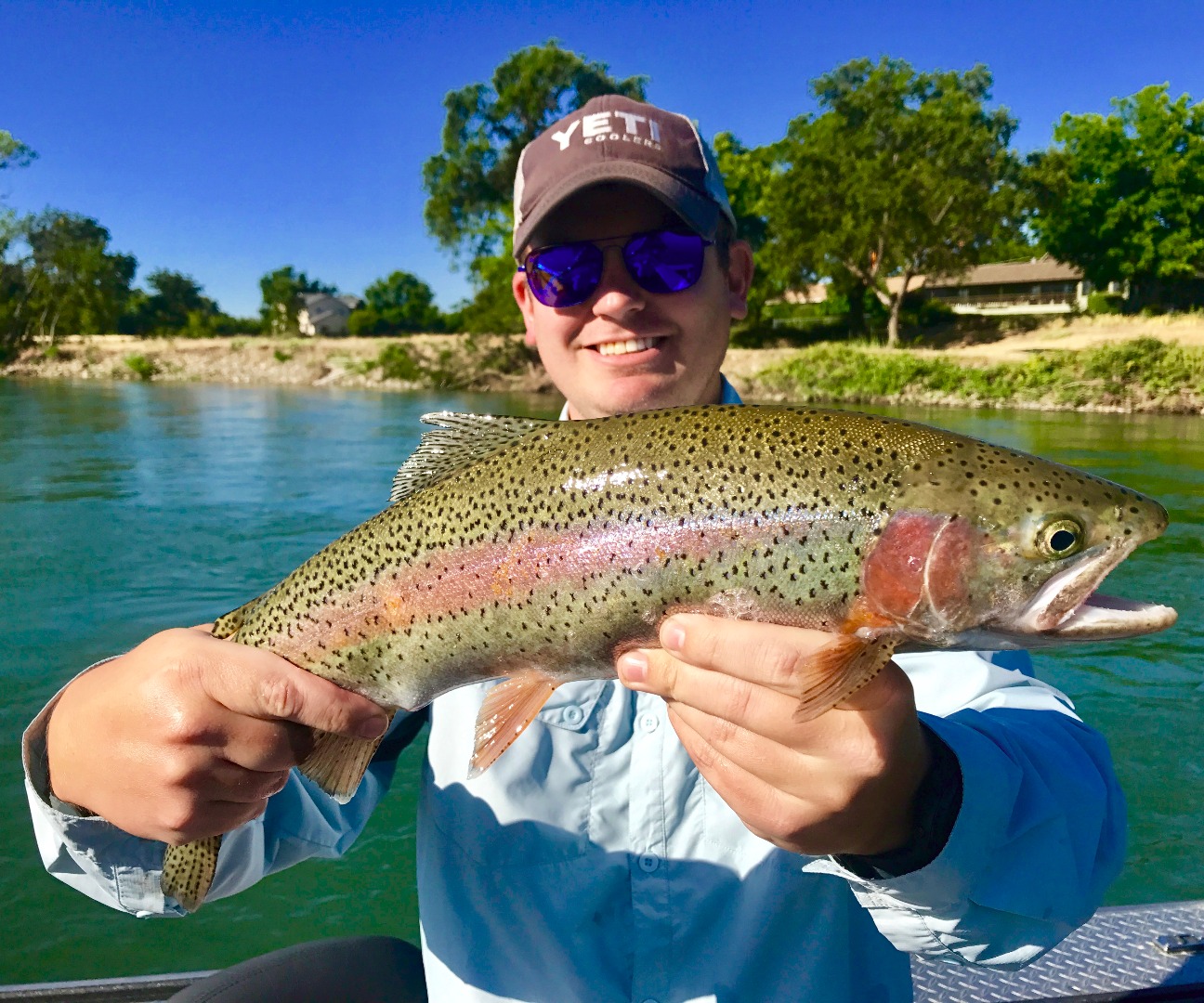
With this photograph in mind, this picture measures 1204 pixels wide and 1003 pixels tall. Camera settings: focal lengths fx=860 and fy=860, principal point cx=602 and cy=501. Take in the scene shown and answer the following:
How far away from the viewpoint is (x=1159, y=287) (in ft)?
162

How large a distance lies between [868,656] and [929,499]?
42 cm

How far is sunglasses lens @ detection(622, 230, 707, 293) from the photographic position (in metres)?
3.10

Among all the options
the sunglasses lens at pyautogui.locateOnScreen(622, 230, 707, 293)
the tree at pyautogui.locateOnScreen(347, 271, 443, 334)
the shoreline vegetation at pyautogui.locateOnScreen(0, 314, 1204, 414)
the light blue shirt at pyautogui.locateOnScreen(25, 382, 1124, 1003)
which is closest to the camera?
the light blue shirt at pyautogui.locateOnScreen(25, 382, 1124, 1003)

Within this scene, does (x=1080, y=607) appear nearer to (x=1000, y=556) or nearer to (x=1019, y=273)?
(x=1000, y=556)

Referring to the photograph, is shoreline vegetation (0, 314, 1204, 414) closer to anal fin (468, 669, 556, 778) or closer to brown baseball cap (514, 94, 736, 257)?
brown baseball cap (514, 94, 736, 257)

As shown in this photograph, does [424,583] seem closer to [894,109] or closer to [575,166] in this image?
[575,166]

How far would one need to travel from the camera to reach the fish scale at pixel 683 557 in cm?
176

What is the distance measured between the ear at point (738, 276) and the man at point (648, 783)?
0.08m

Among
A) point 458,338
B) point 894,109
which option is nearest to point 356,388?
point 458,338

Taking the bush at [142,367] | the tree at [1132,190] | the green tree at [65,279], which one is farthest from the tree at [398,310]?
the tree at [1132,190]

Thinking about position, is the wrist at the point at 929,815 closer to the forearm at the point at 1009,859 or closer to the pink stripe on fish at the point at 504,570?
the forearm at the point at 1009,859

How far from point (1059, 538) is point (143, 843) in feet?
7.30

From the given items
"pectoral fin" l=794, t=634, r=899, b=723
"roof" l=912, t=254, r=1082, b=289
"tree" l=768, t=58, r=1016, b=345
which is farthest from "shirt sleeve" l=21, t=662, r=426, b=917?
"roof" l=912, t=254, r=1082, b=289

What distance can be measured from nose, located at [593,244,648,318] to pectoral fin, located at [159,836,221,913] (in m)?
2.03
